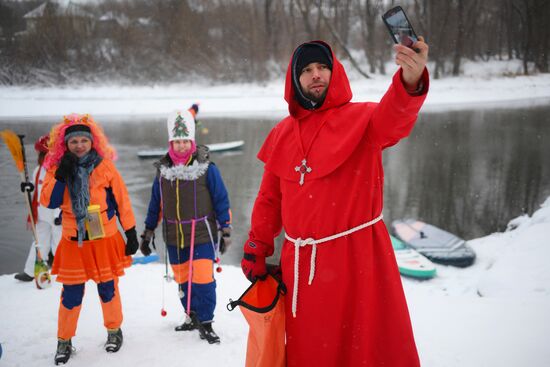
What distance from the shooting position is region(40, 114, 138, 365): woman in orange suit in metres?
3.08

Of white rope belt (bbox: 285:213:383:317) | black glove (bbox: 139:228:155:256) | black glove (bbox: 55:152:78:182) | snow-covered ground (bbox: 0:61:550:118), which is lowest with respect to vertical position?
black glove (bbox: 139:228:155:256)

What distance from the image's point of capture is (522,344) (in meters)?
2.98

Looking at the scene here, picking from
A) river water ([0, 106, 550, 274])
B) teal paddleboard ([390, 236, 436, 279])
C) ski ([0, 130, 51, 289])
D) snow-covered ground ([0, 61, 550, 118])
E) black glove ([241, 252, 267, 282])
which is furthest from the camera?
snow-covered ground ([0, 61, 550, 118])

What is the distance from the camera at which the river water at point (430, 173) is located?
8.62 metres

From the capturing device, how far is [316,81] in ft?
6.68

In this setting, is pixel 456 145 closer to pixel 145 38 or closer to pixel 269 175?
pixel 269 175

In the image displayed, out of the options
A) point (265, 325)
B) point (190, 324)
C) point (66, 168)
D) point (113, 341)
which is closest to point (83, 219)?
point (66, 168)

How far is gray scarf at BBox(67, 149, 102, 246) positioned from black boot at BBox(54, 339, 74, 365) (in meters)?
0.79

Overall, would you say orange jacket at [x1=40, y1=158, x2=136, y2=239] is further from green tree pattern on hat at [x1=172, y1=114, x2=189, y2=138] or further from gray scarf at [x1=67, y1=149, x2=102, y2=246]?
green tree pattern on hat at [x1=172, y1=114, x2=189, y2=138]

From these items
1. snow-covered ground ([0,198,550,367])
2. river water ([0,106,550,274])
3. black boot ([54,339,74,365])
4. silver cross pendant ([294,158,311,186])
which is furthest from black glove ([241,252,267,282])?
black boot ([54,339,74,365])

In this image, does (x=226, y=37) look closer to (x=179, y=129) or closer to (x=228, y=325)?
(x=179, y=129)

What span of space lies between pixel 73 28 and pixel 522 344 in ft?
149

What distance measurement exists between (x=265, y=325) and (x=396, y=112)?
119 centimetres

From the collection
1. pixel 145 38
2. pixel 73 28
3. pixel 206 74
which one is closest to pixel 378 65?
pixel 206 74
